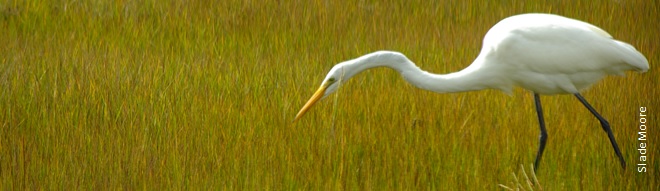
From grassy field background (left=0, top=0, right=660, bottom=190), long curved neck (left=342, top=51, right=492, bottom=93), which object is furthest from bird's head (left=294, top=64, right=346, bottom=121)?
grassy field background (left=0, top=0, right=660, bottom=190)

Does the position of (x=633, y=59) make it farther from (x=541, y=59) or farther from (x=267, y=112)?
(x=267, y=112)

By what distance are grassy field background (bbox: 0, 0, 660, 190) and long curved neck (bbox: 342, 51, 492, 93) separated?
9.2 inches

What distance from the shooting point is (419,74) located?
438cm

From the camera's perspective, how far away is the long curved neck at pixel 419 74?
14.1 feet

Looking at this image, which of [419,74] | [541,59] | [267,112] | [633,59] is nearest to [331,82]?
[419,74]

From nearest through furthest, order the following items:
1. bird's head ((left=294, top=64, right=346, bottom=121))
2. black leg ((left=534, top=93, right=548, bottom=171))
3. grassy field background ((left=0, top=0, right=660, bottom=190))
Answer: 1. grassy field background ((left=0, top=0, right=660, bottom=190))
2. bird's head ((left=294, top=64, right=346, bottom=121))
3. black leg ((left=534, top=93, right=548, bottom=171))

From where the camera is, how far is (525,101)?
5262 millimetres

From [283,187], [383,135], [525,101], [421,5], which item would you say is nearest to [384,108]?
[383,135]

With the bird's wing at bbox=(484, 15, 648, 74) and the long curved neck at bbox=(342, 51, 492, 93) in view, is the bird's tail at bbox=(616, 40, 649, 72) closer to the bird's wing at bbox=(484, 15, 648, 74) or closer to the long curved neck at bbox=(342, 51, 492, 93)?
the bird's wing at bbox=(484, 15, 648, 74)

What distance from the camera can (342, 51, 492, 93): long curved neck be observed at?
4301 millimetres

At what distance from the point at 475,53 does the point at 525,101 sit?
1182mm

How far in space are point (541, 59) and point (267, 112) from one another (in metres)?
1.26

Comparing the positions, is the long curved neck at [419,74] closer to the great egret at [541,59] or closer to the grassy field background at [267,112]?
the great egret at [541,59]

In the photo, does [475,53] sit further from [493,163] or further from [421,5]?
[493,163]
